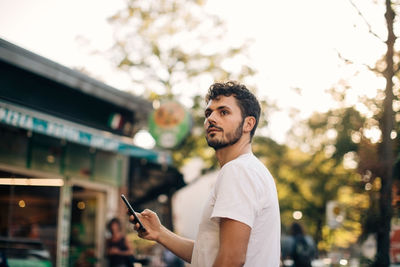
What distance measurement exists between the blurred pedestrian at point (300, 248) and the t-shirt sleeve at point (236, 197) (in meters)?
8.34

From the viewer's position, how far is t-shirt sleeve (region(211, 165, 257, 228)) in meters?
1.99

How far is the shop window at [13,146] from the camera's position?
977 cm

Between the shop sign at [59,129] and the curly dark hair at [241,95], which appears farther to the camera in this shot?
the shop sign at [59,129]

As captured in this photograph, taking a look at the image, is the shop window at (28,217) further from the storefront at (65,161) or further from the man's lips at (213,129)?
the man's lips at (213,129)

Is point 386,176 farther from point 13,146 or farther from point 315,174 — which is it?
point 315,174

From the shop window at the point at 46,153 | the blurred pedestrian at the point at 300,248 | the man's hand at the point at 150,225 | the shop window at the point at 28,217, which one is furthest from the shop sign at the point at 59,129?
the man's hand at the point at 150,225

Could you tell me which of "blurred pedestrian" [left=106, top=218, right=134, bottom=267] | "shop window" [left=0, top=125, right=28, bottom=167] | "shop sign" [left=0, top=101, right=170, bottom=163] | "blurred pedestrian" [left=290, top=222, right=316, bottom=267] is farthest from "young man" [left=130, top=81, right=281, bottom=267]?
"shop window" [left=0, top=125, right=28, bottom=167]

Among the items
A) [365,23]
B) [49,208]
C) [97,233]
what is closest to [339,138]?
[97,233]

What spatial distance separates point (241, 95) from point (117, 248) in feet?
27.0

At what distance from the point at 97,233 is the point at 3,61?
16.7 ft

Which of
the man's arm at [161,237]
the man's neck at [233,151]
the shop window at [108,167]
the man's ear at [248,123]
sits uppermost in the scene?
the shop window at [108,167]

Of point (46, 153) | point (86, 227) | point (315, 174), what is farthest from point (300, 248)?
point (315, 174)

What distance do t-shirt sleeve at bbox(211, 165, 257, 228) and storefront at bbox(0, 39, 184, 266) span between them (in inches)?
296

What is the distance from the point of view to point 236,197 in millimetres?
2006
